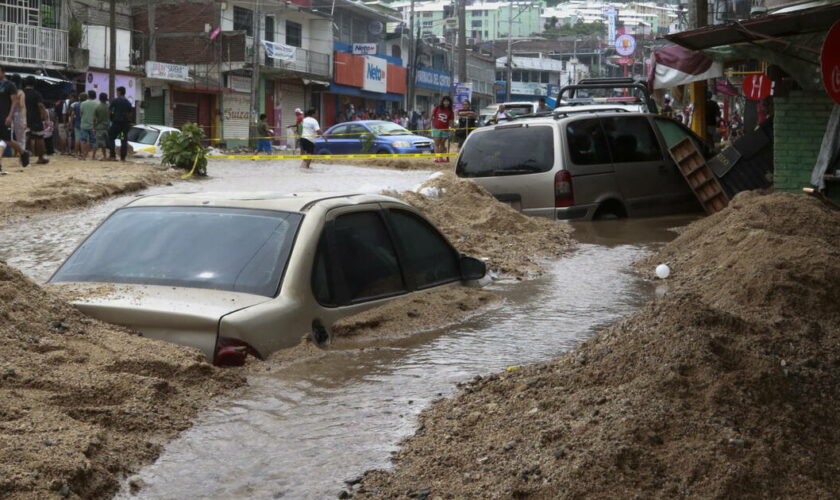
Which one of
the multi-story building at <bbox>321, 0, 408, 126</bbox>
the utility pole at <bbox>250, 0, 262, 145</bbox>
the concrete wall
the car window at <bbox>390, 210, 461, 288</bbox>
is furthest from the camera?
the multi-story building at <bbox>321, 0, 408, 126</bbox>

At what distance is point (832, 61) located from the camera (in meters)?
7.78

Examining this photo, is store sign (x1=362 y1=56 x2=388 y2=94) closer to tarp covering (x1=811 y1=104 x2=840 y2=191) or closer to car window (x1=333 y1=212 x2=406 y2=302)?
tarp covering (x1=811 y1=104 x2=840 y2=191)

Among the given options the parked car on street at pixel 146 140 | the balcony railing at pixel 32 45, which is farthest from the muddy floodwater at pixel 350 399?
the balcony railing at pixel 32 45

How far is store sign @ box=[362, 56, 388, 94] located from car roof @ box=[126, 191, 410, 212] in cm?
5858

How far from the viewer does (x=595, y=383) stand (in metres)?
4.70

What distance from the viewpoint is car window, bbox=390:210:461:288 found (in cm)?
689

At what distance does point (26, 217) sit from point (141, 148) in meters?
17.0

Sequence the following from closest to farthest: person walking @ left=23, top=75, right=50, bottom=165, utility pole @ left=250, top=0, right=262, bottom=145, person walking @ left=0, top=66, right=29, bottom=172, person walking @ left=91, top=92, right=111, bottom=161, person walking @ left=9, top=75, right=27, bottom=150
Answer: person walking @ left=0, top=66, right=29, bottom=172 → person walking @ left=9, top=75, right=27, bottom=150 → person walking @ left=23, top=75, right=50, bottom=165 → person walking @ left=91, top=92, right=111, bottom=161 → utility pole @ left=250, top=0, right=262, bottom=145

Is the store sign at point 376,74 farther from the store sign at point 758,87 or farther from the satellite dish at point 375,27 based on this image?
the store sign at point 758,87

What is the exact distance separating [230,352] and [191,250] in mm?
876

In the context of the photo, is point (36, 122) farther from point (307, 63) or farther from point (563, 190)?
point (307, 63)

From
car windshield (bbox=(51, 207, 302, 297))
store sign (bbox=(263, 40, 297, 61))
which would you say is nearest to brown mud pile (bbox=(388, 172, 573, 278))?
car windshield (bbox=(51, 207, 302, 297))

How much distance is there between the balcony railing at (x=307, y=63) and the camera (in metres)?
53.7

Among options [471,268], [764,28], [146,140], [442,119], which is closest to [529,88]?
[146,140]
